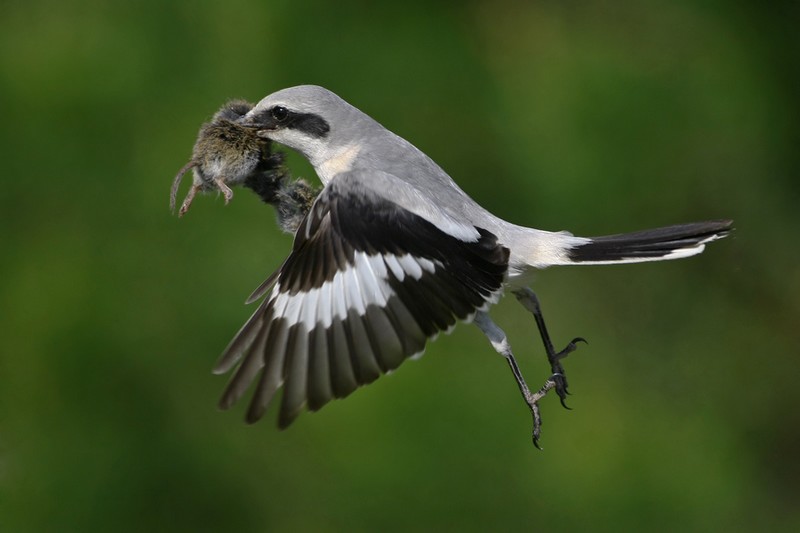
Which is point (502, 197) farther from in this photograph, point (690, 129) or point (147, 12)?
point (147, 12)

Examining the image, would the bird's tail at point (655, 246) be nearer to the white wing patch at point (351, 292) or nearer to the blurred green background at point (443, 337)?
the white wing patch at point (351, 292)

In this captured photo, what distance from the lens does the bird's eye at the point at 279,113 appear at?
272 centimetres

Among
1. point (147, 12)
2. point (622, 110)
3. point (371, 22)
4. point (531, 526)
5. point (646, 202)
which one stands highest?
point (147, 12)

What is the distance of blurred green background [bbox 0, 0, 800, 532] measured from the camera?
376 cm

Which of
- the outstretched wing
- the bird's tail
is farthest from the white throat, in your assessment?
the bird's tail

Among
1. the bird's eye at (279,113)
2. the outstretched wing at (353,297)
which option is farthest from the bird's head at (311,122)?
the outstretched wing at (353,297)

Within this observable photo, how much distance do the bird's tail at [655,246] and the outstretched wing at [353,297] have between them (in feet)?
0.68

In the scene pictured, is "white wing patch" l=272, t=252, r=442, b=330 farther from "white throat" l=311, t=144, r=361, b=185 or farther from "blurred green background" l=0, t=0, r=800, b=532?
"blurred green background" l=0, t=0, r=800, b=532

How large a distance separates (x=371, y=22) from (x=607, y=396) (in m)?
1.51

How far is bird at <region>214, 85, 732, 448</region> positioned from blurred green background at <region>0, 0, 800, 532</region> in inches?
50.2

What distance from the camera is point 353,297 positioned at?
8.02 ft

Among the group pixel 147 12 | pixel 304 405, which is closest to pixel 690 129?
pixel 147 12

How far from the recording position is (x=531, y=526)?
385 centimetres

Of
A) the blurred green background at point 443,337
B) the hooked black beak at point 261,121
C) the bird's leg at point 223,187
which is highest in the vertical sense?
the hooked black beak at point 261,121
